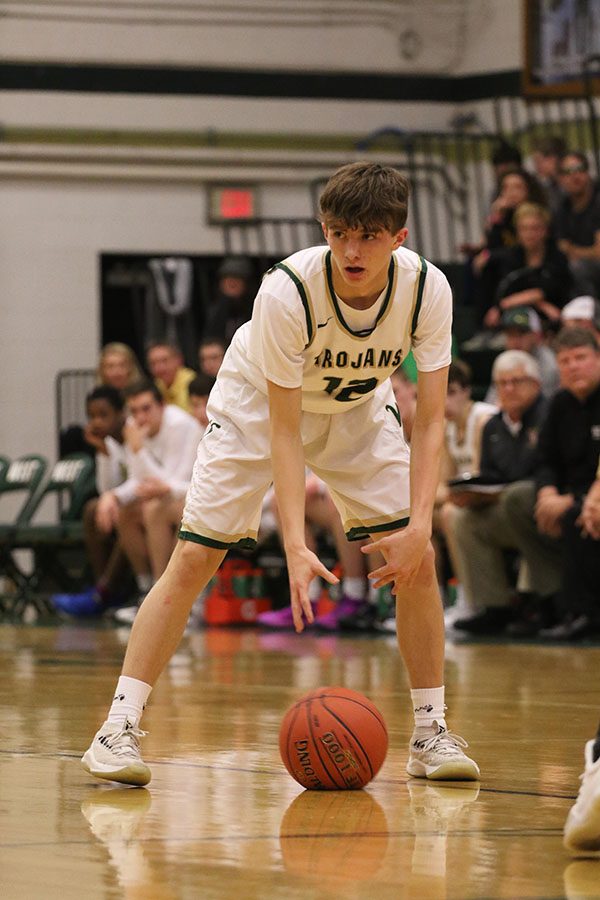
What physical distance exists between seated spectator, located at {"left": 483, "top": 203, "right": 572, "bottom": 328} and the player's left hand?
653cm

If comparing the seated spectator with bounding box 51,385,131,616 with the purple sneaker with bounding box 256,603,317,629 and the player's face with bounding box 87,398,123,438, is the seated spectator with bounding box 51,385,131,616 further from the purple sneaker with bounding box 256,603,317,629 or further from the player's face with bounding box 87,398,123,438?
the purple sneaker with bounding box 256,603,317,629

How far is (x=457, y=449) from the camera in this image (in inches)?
364

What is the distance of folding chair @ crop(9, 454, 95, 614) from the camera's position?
38.3 ft

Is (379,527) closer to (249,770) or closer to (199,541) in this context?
(199,541)

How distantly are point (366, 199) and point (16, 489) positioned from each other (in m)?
9.62

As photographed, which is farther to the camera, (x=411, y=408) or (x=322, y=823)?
(x=411, y=408)

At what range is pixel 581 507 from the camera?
788cm

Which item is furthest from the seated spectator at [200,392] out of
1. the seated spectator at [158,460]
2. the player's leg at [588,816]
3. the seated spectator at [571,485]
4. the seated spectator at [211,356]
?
the player's leg at [588,816]

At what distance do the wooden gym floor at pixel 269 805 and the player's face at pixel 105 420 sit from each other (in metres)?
5.13

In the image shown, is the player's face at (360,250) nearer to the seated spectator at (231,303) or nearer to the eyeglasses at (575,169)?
the eyeglasses at (575,169)

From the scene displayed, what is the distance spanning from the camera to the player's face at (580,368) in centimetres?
796

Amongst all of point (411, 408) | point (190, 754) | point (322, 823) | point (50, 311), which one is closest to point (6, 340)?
point (50, 311)

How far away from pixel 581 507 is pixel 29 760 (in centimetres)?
438

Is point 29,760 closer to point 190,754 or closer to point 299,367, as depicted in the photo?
point 190,754
